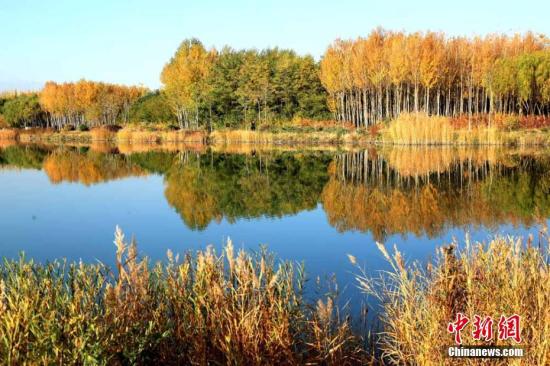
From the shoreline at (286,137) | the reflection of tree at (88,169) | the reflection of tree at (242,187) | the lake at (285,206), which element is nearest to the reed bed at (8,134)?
the shoreline at (286,137)

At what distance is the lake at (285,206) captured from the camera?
10.3m

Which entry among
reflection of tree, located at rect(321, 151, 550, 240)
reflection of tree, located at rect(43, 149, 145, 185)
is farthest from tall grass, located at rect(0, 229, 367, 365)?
reflection of tree, located at rect(43, 149, 145, 185)

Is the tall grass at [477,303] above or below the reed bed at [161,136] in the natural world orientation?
below

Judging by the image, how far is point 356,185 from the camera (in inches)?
751

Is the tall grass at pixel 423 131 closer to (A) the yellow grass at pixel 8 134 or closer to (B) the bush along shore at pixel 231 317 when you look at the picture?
(B) the bush along shore at pixel 231 317

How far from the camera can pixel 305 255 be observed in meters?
9.56

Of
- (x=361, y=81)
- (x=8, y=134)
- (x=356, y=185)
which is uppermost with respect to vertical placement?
(x=361, y=81)

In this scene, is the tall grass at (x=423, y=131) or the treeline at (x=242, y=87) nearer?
the tall grass at (x=423, y=131)

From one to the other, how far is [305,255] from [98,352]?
20.4 feet

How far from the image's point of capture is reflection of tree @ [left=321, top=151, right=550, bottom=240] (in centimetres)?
1236

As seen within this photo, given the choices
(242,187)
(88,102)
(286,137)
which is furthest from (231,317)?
(88,102)

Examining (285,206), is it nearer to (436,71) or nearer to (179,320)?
(179,320)

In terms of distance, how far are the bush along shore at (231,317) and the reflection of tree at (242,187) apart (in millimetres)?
7538

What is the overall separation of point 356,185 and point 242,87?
37.8 metres
